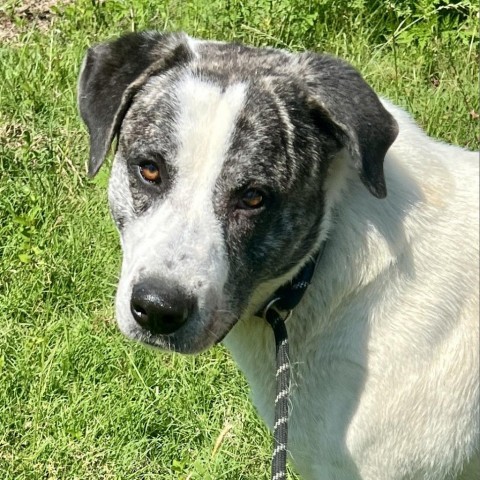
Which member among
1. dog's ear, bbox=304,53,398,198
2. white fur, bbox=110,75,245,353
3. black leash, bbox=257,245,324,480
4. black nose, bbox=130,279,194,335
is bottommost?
black leash, bbox=257,245,324,480

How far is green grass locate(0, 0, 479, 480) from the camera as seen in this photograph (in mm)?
4270

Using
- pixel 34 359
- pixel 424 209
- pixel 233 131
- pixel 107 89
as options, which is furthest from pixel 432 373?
pixel 34 359

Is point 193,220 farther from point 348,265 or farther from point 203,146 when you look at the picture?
point 348,265

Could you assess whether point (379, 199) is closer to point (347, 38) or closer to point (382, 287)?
point (382, 287)

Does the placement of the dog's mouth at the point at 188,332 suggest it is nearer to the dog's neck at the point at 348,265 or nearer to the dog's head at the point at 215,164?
the dog's head at the point at 215,164

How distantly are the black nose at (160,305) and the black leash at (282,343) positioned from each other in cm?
41

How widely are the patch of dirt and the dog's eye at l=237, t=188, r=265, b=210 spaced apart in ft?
12.2

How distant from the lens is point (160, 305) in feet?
9.04

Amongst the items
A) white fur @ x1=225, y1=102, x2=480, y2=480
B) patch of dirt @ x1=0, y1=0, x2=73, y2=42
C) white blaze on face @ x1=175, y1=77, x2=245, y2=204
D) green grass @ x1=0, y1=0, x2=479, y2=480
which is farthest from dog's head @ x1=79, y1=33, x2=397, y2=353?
patch of dirt @ x1=0, y1=0, x2=73, y2=42

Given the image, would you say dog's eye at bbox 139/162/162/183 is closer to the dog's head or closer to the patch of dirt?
the dog's head

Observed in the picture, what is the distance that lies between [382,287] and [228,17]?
3.31 m

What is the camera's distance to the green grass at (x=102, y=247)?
427cm

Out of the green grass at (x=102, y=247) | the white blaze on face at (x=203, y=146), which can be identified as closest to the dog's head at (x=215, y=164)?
the white blaze on face at (x=203, y=146)

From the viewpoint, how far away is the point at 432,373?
10.2 ft
